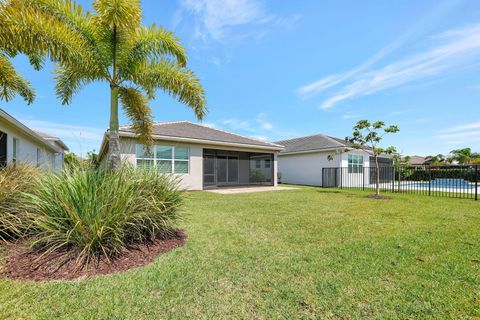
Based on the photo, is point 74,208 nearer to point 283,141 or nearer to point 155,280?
point 155,280

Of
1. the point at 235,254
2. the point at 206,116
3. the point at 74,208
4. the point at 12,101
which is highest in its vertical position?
the point at 12,101

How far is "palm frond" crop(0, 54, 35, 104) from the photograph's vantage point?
7.37 metres

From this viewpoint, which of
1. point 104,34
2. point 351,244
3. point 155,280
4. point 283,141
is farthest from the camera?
point 283,141

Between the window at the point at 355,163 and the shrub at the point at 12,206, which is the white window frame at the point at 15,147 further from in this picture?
the window at the point at 355,163

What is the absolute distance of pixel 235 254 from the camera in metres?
4.20

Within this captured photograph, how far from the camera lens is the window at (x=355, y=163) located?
21.4m

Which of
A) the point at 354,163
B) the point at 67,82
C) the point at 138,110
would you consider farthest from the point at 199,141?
the point at 354,163

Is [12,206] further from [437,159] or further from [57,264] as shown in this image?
[437,159]

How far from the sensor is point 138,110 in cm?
796

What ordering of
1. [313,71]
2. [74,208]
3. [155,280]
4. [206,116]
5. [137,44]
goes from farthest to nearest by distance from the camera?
[313,71] < [206,116] < [137,44] < [74,208] < [155,280]

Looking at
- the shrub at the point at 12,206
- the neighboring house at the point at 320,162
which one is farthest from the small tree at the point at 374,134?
the shrub at the point at 12,206

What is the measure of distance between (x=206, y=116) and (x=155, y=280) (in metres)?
6.13

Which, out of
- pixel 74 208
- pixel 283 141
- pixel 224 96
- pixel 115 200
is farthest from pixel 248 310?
pixel 283 141

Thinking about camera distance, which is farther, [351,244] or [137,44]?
[137,44]
